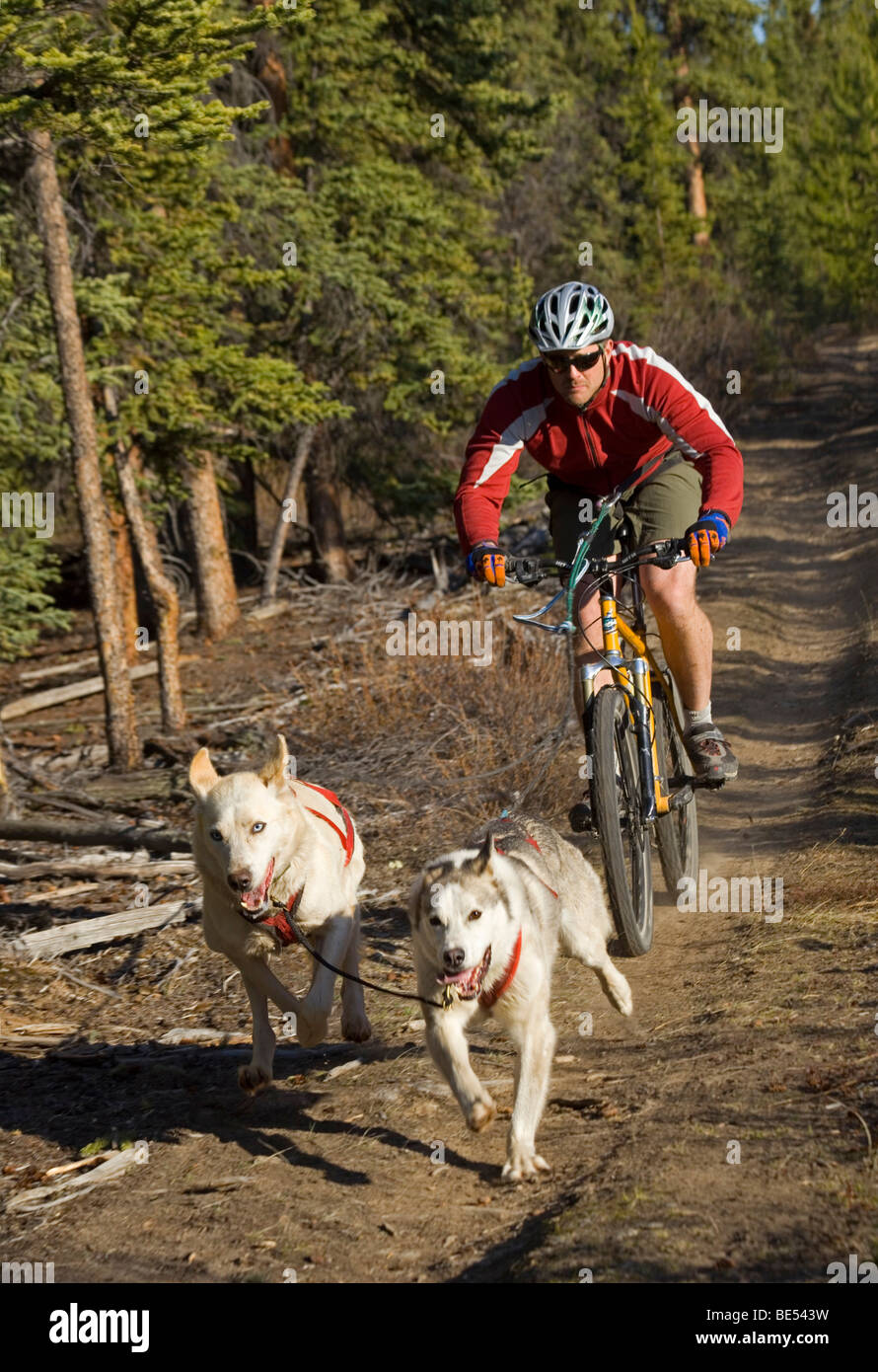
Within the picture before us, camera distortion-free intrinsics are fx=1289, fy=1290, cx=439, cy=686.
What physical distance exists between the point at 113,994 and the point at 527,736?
3690 mm

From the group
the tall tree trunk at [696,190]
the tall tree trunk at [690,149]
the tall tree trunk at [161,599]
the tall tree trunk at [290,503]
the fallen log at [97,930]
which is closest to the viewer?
the fallen log at [97,930]

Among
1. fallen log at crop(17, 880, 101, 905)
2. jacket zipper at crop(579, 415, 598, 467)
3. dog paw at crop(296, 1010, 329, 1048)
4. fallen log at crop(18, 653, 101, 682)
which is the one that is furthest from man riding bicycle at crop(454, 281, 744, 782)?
fallen log at crop(18, 653, 101, 682)

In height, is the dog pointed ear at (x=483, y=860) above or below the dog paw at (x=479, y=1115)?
above

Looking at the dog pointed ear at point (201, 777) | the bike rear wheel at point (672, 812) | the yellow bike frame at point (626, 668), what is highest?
the yellow bike frame at point (626, 668)

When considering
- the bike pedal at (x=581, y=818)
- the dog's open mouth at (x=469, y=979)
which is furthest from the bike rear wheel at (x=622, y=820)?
the dog's open mouth at (x=469, y=979)

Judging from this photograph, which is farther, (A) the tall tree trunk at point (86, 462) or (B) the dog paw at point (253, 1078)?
(A) the tall tree trunk at point (86, 462)

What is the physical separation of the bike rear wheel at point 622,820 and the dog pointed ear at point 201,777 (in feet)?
5.38

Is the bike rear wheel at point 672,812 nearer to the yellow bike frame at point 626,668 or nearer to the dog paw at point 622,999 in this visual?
the yellow bike frame at point 626,668

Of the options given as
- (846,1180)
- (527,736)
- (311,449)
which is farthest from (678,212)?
(846,1180)

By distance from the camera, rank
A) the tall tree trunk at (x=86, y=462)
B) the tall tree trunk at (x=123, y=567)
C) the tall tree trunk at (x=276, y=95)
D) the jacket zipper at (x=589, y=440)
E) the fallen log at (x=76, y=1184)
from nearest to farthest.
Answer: the fallen log at (x=76, y=1184) < the jacket zipper at (x=589, y=440) < the tall tree trunk at (x=86, y=462) < the tall tree trunk at (x=123, y=567) < the tall tree trunk at (x=276, y=95)

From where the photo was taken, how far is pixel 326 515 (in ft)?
71.7

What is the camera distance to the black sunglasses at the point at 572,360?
18.1 feet
